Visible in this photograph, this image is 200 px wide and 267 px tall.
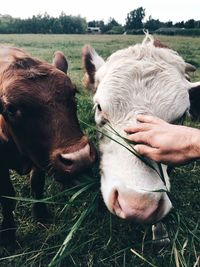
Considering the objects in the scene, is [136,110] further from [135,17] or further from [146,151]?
[135,17]

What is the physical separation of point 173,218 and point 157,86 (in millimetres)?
1154

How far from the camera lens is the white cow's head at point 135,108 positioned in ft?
9.61

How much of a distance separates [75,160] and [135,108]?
A: 67 centimetres

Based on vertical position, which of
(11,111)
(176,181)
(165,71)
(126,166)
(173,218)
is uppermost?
(165,71)

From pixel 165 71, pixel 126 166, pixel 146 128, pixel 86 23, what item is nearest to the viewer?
pixel 146 128

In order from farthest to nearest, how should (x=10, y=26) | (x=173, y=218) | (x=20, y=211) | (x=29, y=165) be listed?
(x=10, y=26)
(x=20, y=211)
(x=29, y=165)
(x=173, y=218)

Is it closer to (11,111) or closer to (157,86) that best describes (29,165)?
(11,111)

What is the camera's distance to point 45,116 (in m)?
3.52

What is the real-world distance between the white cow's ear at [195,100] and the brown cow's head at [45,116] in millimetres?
1166

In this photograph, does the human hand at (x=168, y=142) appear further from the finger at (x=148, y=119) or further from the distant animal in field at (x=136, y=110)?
the distant animal in field at (x=136, y=110)

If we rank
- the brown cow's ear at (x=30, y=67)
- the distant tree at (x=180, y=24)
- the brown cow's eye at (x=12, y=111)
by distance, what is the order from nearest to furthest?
the brown cow's eye at (x=12, y=111)
the brown cow's ear at (x=30, y=67)
the distant tree at (x=180, y=24)

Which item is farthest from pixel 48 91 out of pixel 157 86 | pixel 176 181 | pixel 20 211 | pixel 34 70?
pixel 176 181

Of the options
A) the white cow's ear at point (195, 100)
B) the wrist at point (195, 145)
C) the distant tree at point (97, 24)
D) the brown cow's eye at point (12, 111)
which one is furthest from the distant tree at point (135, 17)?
the wrist at point (195, 145)

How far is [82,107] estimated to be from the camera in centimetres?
812
